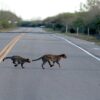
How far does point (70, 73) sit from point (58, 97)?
5.36m

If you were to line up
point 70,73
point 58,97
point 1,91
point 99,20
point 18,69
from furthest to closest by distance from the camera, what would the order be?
point 99,20 < point 18,69 < point 70,73 < point 1,91 < point 58,97

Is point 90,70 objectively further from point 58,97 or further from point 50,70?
point 58,97

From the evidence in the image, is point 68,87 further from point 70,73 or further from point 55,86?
point 70,73

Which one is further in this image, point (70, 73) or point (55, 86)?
point (70, 73)

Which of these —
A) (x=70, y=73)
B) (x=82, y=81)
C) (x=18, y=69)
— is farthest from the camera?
(x=18, y=69)

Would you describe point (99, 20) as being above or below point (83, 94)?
below

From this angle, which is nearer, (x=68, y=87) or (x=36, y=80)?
(x=68, y=87)

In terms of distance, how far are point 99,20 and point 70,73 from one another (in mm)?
43889

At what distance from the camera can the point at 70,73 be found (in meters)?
16.4

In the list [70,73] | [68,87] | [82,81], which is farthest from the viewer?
[70,73]

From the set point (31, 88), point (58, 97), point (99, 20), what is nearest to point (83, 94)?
point (58, 97)

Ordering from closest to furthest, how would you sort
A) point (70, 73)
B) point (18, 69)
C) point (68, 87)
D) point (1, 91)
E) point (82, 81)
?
point (1, 91)
point (68, 87)
point (82, 81)
point (70, 73)
point (18, 69)

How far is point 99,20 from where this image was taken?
196 ft

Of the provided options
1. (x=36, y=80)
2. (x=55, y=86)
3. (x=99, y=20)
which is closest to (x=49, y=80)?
(x=36, y=80)
